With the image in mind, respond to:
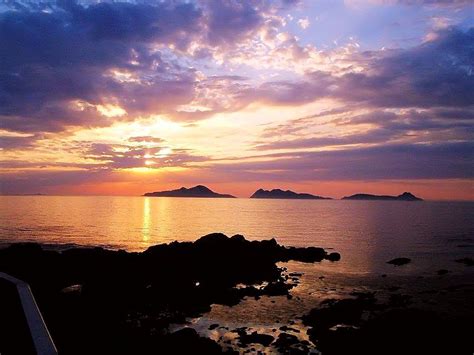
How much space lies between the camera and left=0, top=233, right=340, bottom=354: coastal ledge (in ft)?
60.9

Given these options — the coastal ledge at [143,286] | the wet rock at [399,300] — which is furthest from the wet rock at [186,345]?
the wet rock at [399,300]

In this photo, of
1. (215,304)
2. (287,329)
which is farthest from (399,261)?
(287,329)

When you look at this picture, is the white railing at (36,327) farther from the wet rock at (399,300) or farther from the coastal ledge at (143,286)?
the wet rock at (399,300)

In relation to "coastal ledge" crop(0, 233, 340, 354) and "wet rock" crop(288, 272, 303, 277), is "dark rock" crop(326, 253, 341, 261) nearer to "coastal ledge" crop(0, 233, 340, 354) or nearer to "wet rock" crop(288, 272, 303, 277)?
"coastal ledge" crop(0, 233, 340, 354)

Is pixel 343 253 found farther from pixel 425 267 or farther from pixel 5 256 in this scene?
pixel 5 256

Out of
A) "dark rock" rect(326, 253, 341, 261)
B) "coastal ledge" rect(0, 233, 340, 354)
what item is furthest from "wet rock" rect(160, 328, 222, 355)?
"dark rock" rect(326, 253, 341, 261)

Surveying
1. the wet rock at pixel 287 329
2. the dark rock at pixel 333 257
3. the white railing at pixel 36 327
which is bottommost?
the dark rock at pixel 333 257

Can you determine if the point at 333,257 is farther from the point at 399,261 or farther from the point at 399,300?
the point at 399,300

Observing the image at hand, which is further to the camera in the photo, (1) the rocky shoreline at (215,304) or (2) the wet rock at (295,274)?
(2) the wet rock at (295,274)

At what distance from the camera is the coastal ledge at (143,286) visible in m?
18.6

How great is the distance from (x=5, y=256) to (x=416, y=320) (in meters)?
40.0

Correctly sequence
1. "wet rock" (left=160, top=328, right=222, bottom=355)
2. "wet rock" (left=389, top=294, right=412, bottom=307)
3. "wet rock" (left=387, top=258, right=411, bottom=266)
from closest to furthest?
"wet rock" (left=160, top=328, right=222, bottom=355) < "wet rock" (left=389, top=294, right=412, bottom=307) < "wet rock" (left=387, top=258, right=411, bottom=266)

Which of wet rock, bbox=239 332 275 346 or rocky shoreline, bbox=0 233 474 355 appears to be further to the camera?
wet rock, bbox=239 332 275 346

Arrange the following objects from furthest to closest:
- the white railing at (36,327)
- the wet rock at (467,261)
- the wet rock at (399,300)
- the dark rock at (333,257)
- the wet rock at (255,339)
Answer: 1. the dark rock at (333,257)
2. the wet rock at (467,261)
3. the wet rock at (399,300)
4. the wet rock at (255,339)
5. the white railing at (36,327)
